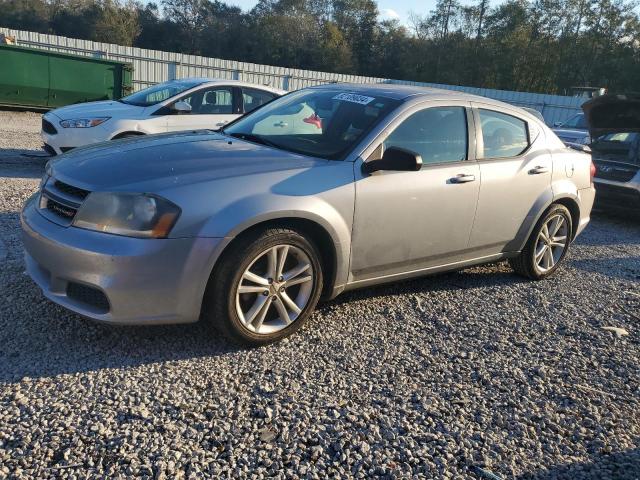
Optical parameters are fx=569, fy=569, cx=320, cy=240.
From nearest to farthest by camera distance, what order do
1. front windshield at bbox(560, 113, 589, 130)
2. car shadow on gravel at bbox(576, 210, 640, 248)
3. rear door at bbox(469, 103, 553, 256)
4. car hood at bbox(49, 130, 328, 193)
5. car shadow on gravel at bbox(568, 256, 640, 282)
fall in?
car hood at bbox(49, 130, 328, 193), rear door at bbox(469, 103, 553, 256), car shadow on gravel at bbox(568, 256, 640, 282), car shadow on gravel at bbox(576, 210, 640, 248), front windshield at bbox(560, 113, 589, 130)

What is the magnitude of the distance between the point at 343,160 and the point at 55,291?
1940mm

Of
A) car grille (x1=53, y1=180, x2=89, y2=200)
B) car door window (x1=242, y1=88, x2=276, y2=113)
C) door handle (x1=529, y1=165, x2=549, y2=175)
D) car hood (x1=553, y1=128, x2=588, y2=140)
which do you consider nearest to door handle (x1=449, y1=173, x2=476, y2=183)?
door handle (x1=529, y1=165, x2=549, y2=175)

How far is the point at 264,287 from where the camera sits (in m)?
3.48

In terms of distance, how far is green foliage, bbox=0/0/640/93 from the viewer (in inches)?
2067

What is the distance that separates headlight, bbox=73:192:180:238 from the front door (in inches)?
49.5

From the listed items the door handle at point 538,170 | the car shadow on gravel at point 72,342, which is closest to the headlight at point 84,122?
the car shadow on gravel at point 72,342

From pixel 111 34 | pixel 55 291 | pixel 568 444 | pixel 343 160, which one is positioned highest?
pixel 111 34

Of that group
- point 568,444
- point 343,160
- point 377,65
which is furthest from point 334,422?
point 377,65

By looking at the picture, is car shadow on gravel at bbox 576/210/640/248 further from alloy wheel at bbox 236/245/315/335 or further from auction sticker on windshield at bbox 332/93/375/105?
alloy wheel at bbox 236/245/315/335

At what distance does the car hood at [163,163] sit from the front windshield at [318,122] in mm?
206

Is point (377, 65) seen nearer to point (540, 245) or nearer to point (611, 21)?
point (611, 21)

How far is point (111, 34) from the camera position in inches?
2132

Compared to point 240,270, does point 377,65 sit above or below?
above

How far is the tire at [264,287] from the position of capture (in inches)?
130
